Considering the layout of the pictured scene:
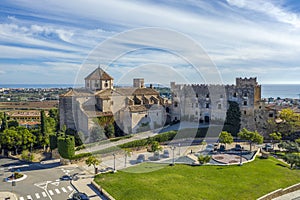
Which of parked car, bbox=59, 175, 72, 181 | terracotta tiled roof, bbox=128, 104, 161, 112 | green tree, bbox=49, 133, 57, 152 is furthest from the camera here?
terracotta tiled roof, bbox=128, 104, 161, 112

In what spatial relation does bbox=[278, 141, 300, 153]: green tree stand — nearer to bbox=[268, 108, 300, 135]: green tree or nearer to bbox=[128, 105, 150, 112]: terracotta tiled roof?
bbox=[268, 108, 300, 135]: green tree

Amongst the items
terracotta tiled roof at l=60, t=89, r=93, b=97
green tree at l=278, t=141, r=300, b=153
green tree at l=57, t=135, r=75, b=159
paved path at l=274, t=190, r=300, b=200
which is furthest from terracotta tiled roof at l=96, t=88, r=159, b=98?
paved path at l=274, t=190, r=300, b=200

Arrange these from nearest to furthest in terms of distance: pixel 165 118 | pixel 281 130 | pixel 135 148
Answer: pixel 135 148 → pixel 281 130 → pixel 165 118

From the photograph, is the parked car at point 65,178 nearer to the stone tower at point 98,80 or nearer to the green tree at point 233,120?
the stone tower at point 98,80

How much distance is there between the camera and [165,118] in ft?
168

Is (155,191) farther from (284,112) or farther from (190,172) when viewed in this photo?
(284,112)

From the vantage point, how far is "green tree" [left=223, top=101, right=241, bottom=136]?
1828 inches

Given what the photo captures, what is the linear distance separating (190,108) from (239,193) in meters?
30.4

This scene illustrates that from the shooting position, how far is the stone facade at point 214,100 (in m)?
46.6

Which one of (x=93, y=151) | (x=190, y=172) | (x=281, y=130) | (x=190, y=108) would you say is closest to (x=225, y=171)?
(x=190, y=172)

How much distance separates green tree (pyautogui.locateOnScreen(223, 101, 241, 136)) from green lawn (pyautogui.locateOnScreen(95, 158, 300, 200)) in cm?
1451

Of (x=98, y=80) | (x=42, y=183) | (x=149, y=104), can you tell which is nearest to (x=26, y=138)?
(x=42, y=183)

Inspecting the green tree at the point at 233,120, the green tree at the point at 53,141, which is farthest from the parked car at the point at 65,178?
the green tree at the point at 233,120

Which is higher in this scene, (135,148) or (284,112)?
(284,112)
